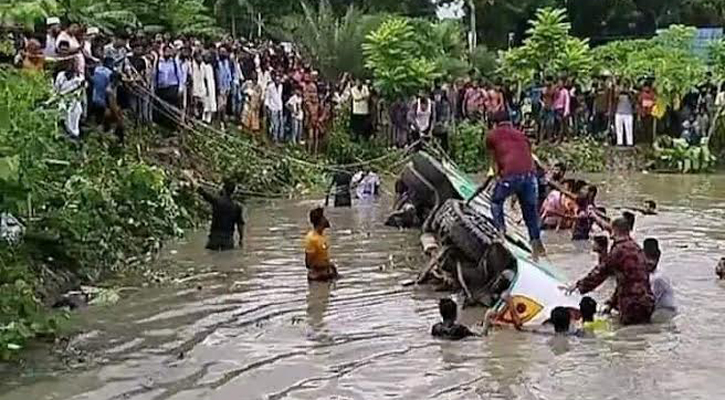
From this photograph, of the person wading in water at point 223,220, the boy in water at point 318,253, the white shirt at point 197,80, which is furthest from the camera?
the white shirt at point 197,80

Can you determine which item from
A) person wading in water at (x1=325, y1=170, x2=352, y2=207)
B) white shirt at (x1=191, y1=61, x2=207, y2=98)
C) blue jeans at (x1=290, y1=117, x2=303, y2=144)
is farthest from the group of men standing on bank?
blue jeans at (x1=290, y1=117, x2=303, y2=144)

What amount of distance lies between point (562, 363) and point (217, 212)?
777cm

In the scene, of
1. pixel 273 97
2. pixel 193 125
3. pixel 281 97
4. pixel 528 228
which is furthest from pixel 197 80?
pixel 528 228

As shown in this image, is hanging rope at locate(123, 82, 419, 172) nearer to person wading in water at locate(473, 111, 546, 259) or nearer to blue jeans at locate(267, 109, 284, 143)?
blue jeans at locate(267, 109, 284, 143)

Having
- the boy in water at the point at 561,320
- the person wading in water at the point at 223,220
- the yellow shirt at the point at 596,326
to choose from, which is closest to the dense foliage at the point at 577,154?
the person wading in water at the point at 223,220

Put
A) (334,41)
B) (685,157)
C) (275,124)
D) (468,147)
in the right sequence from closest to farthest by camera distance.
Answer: (275,124), (468,147), (685,157), (334,41)

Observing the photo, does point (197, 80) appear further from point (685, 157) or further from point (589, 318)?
point (589, 318)

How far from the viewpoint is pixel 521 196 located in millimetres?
15516

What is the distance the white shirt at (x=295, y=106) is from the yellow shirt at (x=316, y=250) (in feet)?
42.1

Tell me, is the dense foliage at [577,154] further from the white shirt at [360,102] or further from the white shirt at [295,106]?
the white shirt at [295,106]

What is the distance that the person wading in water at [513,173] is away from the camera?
1534cm

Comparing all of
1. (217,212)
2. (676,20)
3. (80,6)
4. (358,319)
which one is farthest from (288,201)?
(676,20)

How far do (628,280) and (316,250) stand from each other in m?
4.31

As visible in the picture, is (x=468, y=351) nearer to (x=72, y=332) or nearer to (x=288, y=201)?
(x=72, y=332)
